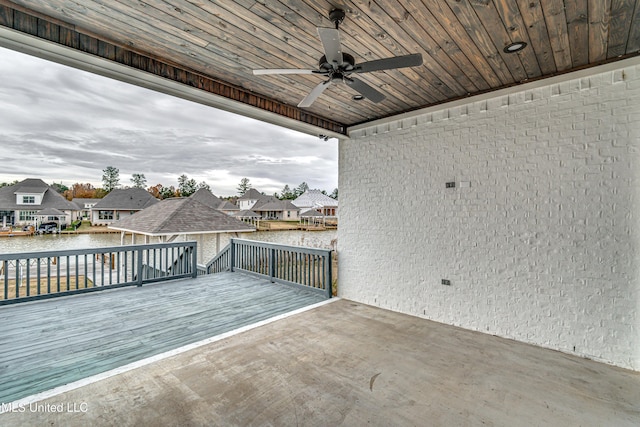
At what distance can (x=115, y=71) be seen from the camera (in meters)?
2.72

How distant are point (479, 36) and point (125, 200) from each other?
52.9 feet

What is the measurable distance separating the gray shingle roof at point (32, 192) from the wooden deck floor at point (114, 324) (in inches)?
256

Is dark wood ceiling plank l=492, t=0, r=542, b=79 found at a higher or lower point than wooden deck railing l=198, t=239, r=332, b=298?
higher

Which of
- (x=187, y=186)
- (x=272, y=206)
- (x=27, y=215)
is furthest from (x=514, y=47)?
(x=187, y=186)

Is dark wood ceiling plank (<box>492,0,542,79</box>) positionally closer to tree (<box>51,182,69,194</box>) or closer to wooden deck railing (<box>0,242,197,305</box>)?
wooden deck railing (<box>0,242,197,305</box>)

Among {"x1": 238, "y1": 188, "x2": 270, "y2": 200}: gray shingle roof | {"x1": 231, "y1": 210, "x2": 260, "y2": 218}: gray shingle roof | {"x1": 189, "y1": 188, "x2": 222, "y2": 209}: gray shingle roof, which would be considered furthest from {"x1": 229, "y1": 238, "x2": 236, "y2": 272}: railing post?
{"x1": 238, "y1": 188, "x2": 270, "y2": 200}: gray shingle roof

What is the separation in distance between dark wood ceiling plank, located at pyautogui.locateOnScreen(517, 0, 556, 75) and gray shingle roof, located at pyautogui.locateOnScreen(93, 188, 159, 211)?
52.4ft

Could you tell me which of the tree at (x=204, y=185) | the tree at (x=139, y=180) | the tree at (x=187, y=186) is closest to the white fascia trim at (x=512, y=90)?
the tree at (x=204, y=185)

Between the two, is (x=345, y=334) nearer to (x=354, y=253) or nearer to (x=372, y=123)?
(x=354, y=253)

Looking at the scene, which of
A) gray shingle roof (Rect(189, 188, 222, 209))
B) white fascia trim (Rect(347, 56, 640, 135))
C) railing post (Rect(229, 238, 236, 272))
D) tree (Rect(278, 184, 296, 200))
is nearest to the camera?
white fascia trim (Rect(347, 56, 640, 135))

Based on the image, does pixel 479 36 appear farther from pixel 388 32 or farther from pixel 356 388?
pixel 356 388

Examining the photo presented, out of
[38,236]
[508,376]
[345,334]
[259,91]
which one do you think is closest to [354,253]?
[345,334]

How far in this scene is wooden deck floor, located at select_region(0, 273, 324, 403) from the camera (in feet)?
8.68

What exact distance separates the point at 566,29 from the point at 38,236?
499 inches
